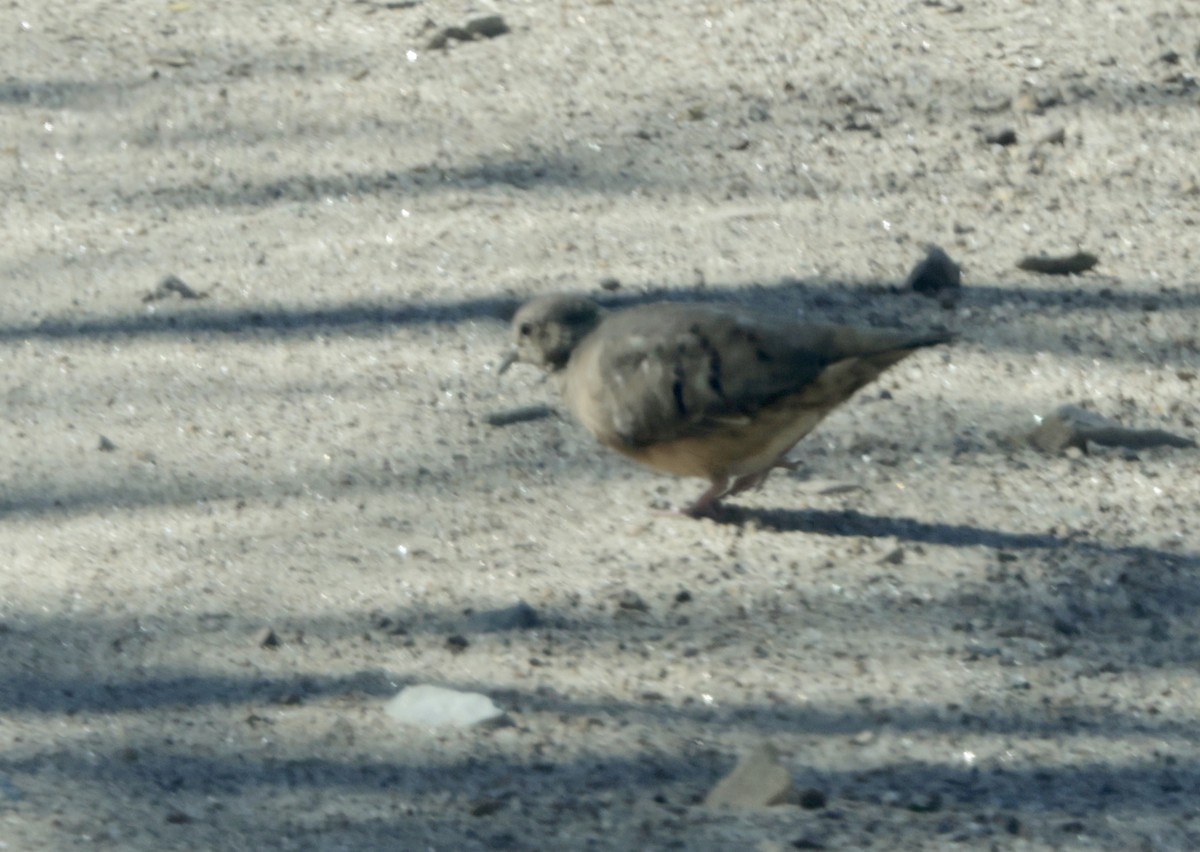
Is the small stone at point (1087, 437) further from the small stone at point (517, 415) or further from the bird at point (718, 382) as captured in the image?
the small stone at point (517, 415)

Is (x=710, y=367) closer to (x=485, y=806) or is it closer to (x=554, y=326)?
(x=554, y=326)

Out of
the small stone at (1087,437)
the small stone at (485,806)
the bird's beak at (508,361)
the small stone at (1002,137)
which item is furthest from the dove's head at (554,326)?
the small stone at (1002,137)

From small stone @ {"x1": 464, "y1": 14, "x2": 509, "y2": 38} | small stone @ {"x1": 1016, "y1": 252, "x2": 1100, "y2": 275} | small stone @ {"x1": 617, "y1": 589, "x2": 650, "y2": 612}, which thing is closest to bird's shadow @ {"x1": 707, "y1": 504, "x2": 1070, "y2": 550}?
small stone @ {"x1": 617, "y1": 589, "x2": 650, "y2": 612}

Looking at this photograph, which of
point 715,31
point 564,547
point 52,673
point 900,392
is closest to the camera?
point 52,673

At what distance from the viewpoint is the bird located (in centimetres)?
454

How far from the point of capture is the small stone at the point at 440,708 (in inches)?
153

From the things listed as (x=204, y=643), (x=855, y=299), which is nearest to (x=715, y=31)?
(x=855, y=299)

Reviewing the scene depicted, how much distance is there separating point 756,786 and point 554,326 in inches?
75.4

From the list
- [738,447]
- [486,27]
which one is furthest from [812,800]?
[486,27]

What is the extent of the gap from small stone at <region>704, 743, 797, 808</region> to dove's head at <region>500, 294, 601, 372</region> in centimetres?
179

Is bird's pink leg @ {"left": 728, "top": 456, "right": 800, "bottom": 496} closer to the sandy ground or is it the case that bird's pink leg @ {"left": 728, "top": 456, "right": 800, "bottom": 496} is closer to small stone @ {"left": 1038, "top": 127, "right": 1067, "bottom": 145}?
the sandy ground

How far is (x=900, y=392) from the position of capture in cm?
552

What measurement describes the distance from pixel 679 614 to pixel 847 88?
3.42m

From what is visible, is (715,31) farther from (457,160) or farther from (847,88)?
(457,160)
